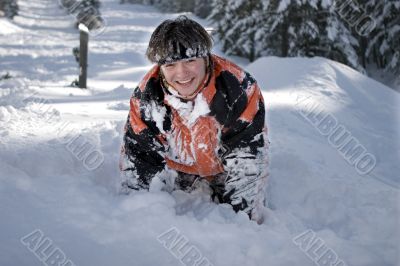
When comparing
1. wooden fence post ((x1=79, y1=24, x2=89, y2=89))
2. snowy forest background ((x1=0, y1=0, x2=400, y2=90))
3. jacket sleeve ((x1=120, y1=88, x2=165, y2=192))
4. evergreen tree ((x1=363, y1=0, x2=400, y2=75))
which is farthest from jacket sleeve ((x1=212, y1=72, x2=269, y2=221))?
evergreen tree ((x1=363, y1=0, x2=400, y2=75))

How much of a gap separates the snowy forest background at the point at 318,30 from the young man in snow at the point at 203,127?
422 inches

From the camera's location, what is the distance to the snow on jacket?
2393mm

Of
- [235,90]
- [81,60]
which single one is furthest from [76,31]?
[235,90]

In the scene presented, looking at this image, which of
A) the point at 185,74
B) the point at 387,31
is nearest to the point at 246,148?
the point at 185,74

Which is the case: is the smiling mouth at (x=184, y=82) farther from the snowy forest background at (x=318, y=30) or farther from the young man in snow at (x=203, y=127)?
the snowy forest background at (x=318, y=30)

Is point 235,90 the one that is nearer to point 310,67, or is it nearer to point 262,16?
point 310,67

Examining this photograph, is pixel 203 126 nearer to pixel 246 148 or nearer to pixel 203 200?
pixel 246 148

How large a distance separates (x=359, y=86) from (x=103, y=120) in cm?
428

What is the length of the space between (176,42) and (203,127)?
23.0 inches

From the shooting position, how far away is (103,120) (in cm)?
395

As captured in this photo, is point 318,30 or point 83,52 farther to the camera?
point 318,30

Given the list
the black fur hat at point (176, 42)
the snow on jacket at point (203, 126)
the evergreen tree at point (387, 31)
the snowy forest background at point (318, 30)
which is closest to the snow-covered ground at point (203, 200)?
the snow on jacket at point (203, 126)

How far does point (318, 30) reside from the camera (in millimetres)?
12984

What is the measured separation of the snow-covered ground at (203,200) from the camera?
6.32 ft
